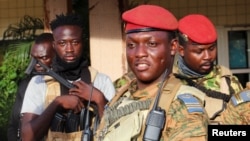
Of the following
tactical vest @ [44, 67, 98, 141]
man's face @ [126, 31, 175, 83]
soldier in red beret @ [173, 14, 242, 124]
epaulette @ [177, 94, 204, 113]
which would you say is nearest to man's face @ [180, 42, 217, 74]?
soldier in red beret @ [173, 14, 242, 124]

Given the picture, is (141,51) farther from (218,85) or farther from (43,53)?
(43,53)

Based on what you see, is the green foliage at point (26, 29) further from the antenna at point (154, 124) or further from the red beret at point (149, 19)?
the antenna at point (154, 124)

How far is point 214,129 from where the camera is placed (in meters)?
2.25

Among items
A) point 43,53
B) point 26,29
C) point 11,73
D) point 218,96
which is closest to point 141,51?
point 218,96

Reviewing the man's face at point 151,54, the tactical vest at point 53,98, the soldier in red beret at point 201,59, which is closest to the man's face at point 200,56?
the soldier in red beret at point 201,59

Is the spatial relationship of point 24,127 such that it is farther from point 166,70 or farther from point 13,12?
point 13,12

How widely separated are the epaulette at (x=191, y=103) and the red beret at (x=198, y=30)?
3.80 feet

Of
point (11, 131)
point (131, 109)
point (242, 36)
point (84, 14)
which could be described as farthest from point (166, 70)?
point (242, 36)

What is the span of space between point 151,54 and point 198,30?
1096 mm

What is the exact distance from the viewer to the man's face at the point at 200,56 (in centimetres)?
328

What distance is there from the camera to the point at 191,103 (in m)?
2.09

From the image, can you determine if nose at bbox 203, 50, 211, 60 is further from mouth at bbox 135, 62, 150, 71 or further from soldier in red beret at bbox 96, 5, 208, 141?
mouth at bbox 135, 62, 150, 71

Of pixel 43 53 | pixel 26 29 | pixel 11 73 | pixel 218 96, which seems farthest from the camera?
pixel 26 29

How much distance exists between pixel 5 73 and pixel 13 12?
1337 millimetres
